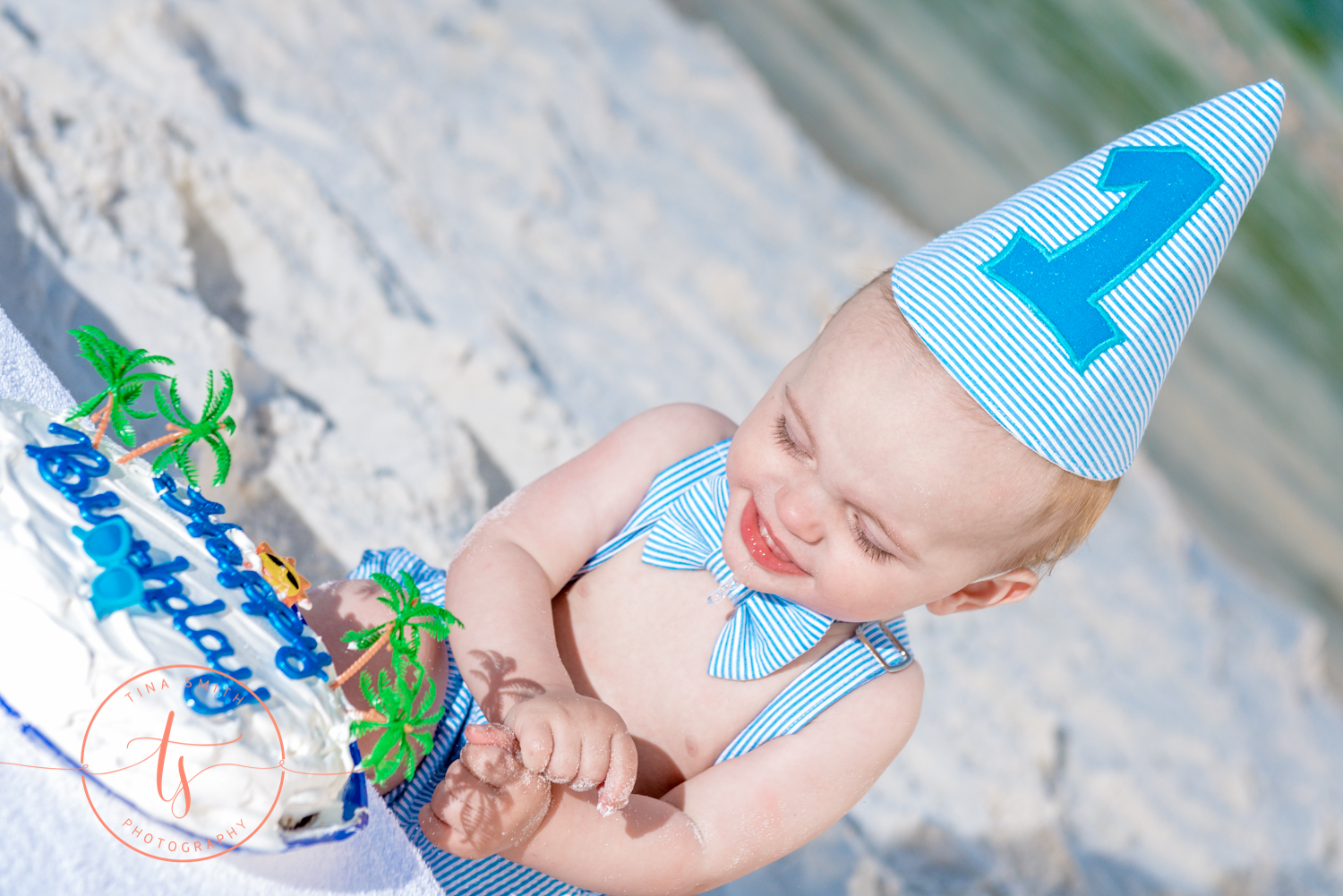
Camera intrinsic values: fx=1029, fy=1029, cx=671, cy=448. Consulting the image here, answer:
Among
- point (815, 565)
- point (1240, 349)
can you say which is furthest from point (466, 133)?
point (1240, 349)

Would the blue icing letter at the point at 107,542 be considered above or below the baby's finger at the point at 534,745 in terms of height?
above

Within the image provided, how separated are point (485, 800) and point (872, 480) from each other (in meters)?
0.56

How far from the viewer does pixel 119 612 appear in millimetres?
876

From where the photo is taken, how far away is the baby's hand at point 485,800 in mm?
1087

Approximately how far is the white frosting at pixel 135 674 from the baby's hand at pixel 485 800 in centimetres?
15

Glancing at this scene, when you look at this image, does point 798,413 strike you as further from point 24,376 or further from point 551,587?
point 24,376

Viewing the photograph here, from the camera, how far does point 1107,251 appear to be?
Result: 1196 millimetres

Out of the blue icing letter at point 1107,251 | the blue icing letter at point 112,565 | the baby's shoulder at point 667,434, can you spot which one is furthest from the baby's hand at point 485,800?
the blue icing letter at point 1107,251

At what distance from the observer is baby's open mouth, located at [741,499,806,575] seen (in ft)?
4.29

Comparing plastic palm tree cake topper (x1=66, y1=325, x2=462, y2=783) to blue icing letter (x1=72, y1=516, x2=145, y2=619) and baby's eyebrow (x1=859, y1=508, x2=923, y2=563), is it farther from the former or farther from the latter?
baby's eyebrow (x1=859, y1=508, x2=923, y2=563)

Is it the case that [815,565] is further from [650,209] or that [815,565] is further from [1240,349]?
[1240,349]

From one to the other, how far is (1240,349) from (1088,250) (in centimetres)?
495

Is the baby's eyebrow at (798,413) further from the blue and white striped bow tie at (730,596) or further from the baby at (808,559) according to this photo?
the blue and white striped bow tie at (730,596)

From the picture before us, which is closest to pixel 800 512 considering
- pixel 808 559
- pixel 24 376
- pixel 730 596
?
pixel 808 559
